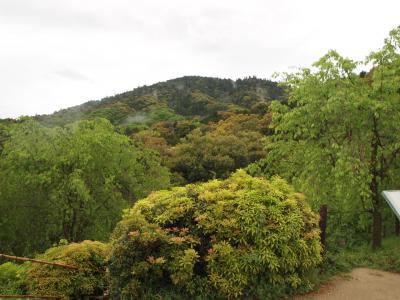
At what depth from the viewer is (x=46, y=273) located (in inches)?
344

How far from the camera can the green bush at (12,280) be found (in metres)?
9.24

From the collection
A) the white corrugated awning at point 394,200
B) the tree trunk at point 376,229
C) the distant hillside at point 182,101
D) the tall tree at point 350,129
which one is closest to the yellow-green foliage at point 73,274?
the white corrugated awning at point 394,200

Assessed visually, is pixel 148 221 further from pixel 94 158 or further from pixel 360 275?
pixel 94 158

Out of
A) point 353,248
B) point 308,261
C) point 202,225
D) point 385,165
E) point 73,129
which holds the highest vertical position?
point 73,129

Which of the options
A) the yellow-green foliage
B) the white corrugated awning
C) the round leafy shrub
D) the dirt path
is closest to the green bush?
the yellow-green foliage

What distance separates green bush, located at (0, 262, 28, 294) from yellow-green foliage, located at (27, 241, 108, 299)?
1.41 feet

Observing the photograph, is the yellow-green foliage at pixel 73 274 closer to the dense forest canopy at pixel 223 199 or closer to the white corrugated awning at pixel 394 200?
the dense forest canopy at pixel 223 199

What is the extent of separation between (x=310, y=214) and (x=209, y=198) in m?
2.24

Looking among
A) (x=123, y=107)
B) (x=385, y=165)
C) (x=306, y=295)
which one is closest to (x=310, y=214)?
(x=306, y=295)

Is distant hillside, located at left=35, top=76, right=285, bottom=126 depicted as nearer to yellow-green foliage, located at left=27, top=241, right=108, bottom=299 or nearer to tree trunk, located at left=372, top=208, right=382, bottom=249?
tree trunk, located at left=372, top=208, right=382, bottom=249

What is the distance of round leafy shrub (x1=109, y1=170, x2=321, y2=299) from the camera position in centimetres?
720

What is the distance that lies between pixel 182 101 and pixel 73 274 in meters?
81.9

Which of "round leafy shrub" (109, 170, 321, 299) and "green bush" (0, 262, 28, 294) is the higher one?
"round leafy shrub" (109, 170, 321, 299)

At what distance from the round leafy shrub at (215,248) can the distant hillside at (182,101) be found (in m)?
49.6
